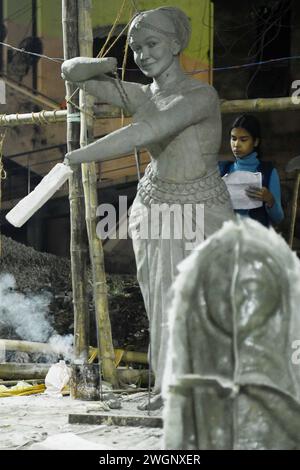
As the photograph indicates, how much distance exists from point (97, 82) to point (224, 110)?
1.44m

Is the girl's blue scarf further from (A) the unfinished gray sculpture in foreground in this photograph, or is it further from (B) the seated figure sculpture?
(A) the unfinished gray sculpture in foreground

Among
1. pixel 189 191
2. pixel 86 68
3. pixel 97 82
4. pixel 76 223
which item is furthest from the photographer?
pixel 76 223

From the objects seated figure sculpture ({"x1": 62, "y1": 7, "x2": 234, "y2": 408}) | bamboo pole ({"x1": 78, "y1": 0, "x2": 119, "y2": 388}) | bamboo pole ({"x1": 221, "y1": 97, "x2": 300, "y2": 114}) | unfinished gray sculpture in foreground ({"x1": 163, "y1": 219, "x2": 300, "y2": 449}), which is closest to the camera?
unfinished gray sculpture in foreground ({"x1": 163, "y1": 219, "x2": 300, "y2": 449})

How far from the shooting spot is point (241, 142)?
5.86 meters

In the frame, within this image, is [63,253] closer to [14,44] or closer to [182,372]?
[14,44]

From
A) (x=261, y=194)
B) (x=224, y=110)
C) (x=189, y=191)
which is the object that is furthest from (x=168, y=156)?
(x=224, y=110)

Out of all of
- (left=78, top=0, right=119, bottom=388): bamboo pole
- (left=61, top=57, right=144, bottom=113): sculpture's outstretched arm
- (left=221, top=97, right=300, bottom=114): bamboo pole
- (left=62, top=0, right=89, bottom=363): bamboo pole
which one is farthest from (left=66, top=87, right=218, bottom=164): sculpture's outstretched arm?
(left=62, top=0, right=89, bottom=363): bamboo pole

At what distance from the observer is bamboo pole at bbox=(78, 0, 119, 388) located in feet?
20.6

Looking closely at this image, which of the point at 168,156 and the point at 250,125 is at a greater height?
the point at 250,125

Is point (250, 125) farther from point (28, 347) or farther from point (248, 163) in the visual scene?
point (28, 347)

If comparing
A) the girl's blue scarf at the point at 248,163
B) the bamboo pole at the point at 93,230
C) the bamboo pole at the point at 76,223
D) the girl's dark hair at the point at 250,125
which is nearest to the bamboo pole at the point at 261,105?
the girl's dark hair at the point at 250,125

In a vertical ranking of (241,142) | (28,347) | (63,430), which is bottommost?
(63,430)
